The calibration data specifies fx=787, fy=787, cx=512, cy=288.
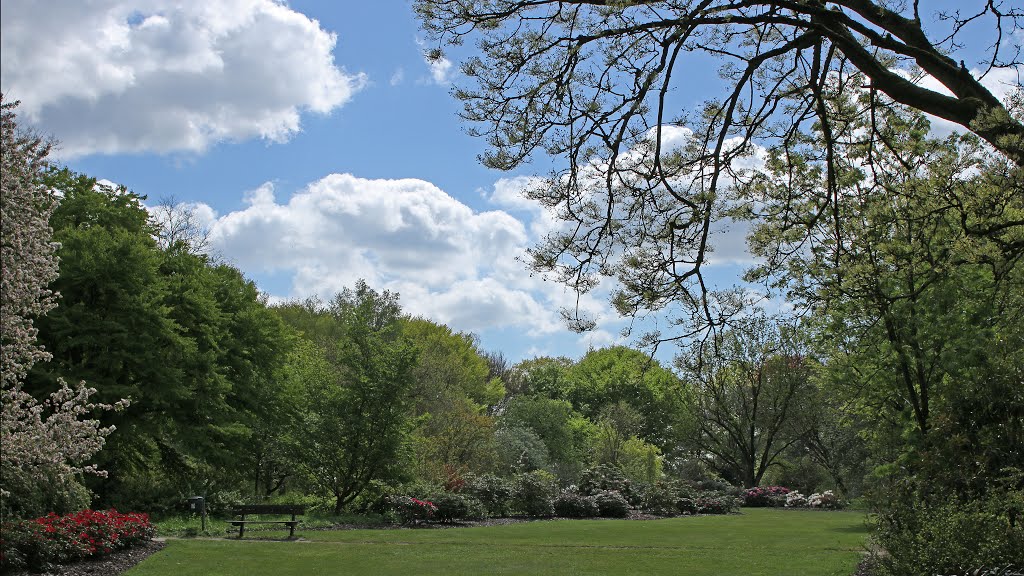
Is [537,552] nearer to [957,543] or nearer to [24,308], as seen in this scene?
[957,543]

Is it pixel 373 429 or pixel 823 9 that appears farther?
pixel 373 429

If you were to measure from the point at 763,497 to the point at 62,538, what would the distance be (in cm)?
2790

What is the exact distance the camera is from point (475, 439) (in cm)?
3130

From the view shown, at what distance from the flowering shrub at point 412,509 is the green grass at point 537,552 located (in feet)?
5.42

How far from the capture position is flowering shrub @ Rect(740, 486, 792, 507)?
33188 mm

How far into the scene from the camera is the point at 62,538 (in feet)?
40.3

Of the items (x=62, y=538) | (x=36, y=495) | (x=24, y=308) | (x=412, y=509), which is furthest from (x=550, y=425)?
(x=24, y=308)

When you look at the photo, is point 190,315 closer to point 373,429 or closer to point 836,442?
point 373,429

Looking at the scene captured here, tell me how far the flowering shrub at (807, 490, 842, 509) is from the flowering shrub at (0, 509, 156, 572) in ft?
85.2

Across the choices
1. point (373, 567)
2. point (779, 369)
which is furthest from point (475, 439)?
point (373, 567)

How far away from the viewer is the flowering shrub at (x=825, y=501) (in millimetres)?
31188

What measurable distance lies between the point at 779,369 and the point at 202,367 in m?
25.2

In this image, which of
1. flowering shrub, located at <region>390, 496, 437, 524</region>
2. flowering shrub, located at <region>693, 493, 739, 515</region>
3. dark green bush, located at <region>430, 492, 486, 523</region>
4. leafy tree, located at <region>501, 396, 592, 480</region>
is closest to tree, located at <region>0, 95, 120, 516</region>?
flowering shrub, located at <region>390, 496, 437, 524</region>

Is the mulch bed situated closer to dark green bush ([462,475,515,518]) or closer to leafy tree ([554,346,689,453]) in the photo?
dark green bush ([462,475,515,518])
